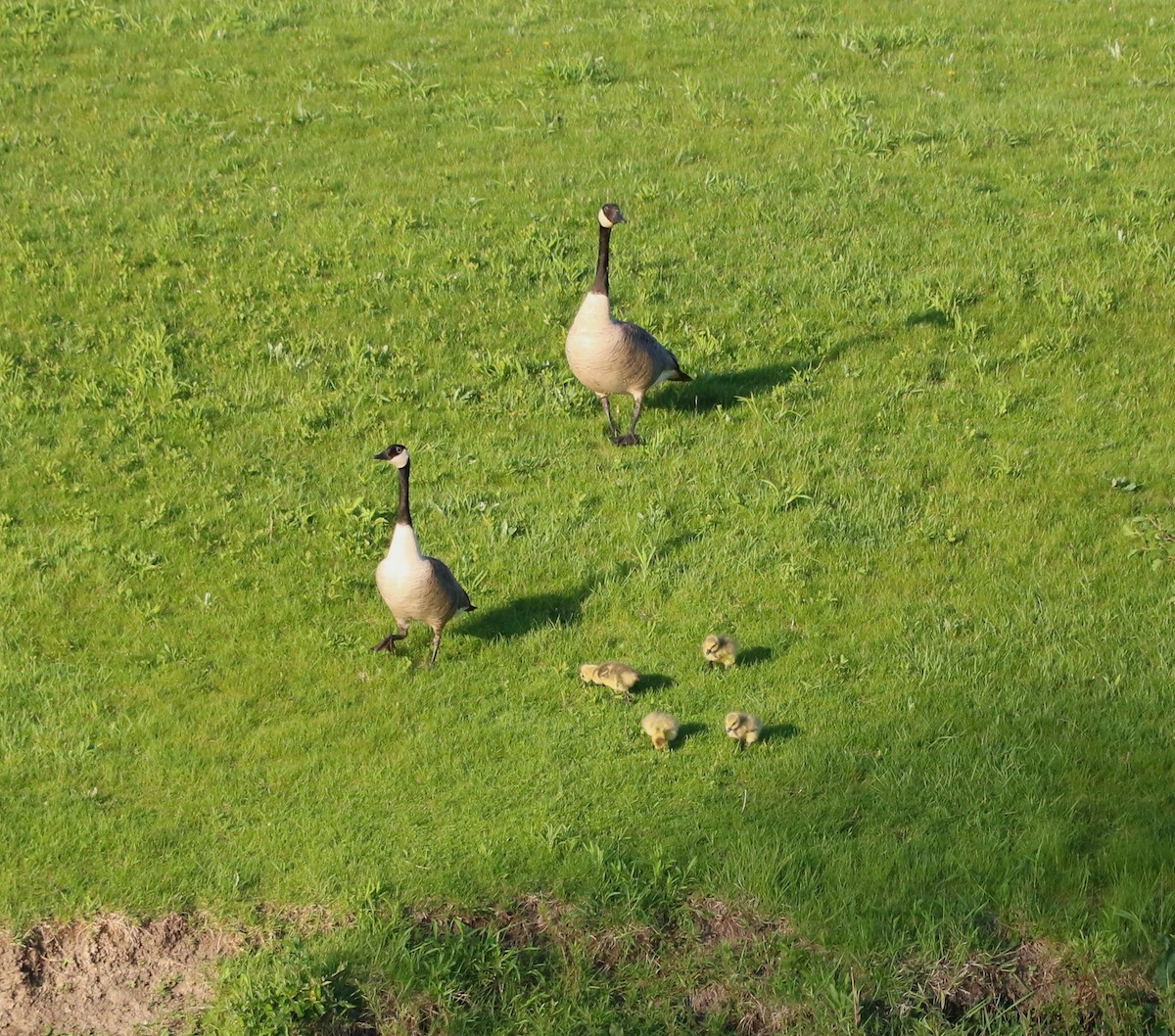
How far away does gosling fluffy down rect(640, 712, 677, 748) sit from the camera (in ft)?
28.9

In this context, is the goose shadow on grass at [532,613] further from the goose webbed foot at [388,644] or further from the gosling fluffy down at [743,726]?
the gosling fluffy down at [743,726]

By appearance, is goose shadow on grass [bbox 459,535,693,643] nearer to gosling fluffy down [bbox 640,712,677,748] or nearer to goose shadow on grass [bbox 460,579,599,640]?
goose shadow on grass [bbox 460,579,599,640]

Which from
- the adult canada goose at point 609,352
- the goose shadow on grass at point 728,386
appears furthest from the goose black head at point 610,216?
the goose shadow on grass at point 728,386

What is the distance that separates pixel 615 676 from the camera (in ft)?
30.4

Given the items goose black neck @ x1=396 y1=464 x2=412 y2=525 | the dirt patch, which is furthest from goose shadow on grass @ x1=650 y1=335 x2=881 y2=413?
the dirt patch

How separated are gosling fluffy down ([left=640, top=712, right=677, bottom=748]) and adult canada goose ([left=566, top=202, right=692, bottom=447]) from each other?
13.6 ft

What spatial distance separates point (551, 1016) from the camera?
7359 millimetres

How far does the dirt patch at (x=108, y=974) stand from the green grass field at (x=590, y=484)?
17cm

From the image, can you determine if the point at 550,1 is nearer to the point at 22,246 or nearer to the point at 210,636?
the point at 22,246

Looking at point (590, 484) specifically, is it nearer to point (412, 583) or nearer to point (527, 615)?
point (527, 615)

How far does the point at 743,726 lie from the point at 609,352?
4.36 meters

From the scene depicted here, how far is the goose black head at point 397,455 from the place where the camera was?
976 centimetres

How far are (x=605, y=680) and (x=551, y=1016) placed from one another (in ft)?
8.15

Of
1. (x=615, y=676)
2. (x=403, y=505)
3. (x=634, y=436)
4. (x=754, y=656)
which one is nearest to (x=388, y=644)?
(x=403, y=505)
